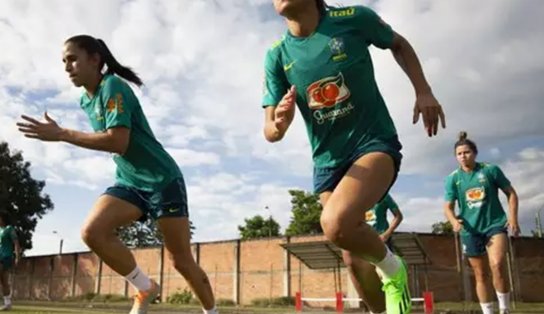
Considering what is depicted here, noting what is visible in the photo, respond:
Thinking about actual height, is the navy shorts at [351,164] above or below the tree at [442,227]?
below

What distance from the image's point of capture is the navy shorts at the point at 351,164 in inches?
171

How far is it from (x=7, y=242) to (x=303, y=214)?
1827 inches

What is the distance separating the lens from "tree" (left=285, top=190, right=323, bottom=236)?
61375 mm

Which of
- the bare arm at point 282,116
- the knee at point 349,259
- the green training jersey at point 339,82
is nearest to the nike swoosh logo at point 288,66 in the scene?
the green training jersey at point 339,82

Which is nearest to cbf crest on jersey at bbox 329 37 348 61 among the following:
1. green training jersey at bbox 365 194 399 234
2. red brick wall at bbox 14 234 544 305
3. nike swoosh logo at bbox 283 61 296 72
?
nike swoosh logo at bbox 283 61 296 72

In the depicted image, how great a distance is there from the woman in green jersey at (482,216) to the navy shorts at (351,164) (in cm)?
482

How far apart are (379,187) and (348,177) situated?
8.7 inches

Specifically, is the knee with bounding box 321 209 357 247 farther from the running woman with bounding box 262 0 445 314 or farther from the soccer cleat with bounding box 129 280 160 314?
the soccer cleat with bounding box 129 280 160 314

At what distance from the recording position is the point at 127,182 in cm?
593

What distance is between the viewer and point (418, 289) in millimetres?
31141

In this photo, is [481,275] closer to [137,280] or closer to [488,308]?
[488,308]

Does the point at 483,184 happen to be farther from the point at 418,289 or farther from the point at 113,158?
the point at 418,289

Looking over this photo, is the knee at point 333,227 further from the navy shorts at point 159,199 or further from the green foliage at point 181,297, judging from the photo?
the green foliage at point 181,297

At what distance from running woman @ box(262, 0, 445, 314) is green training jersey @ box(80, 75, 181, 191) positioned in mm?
1520
